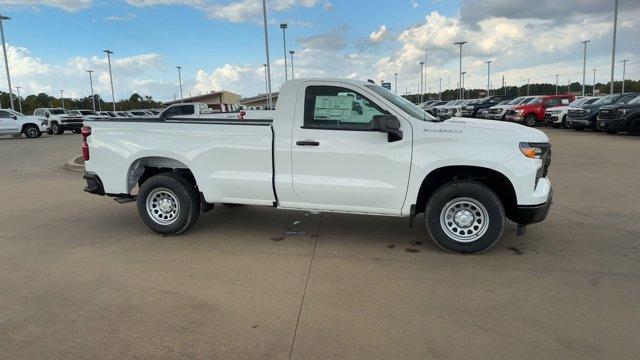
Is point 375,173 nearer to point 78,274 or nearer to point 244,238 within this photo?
point 244,238

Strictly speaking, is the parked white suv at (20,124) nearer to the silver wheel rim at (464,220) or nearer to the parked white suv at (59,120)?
the parked white suv at (59,120)

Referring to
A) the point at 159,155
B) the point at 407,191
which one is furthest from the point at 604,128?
the point at 159,155

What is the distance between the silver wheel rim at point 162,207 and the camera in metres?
6.12

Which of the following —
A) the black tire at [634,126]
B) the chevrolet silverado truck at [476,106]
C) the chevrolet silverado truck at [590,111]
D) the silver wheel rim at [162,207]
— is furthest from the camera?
the chevrolet silverado truck at [476,106]

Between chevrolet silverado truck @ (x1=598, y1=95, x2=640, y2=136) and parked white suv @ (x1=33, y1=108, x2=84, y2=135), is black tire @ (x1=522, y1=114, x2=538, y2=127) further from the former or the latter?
parked white suv @ (x1=33, y1=108, x2=84, y2=135)

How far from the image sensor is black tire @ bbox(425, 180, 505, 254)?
17.0 feet

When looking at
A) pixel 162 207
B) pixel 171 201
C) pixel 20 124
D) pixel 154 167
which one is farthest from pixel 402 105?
pixel 20 124

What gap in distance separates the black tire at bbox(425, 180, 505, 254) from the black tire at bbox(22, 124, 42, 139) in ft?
101

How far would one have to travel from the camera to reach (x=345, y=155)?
534cm

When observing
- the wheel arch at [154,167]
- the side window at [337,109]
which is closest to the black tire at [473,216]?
the side window at [337,109]

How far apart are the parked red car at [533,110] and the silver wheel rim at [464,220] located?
74.7ft

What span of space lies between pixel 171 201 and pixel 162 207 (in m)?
0.14

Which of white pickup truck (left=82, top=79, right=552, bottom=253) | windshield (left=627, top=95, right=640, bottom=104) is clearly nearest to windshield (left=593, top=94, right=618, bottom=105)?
windshield (left=627, top=95, right=640, bottom=104)

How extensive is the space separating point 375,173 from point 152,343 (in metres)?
2.86
